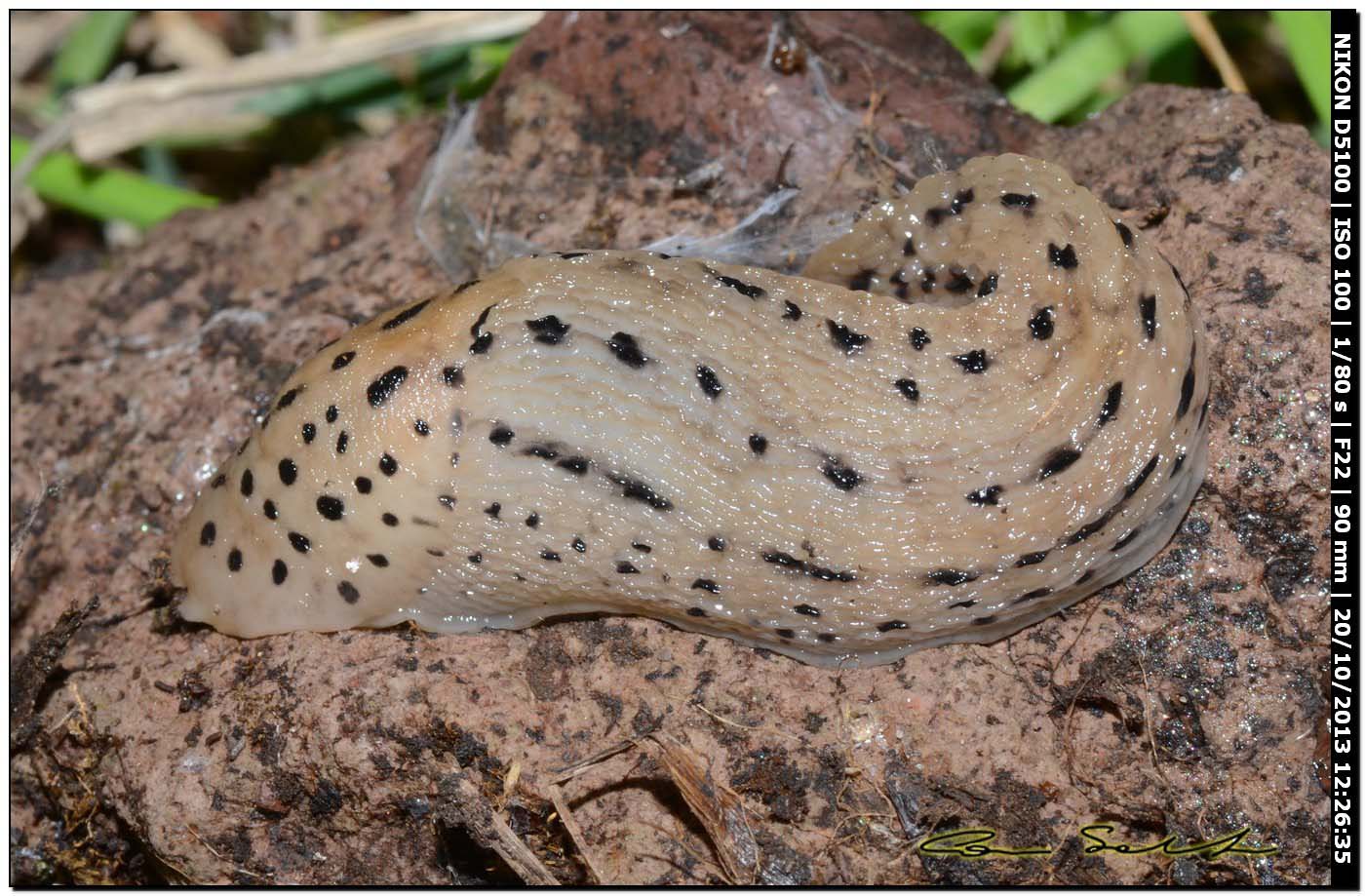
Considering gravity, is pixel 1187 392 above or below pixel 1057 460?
above

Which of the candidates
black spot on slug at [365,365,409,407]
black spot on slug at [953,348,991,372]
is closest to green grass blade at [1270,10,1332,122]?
black spot on slug at [953,348,991,372]

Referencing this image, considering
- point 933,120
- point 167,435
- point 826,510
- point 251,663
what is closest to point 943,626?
point 826,510

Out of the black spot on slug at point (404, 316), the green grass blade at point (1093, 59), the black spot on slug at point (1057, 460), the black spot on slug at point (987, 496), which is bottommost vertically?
the black spot on slug at point (987, 496)

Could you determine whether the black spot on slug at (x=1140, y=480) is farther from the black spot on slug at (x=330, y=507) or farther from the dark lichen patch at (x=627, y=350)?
the black spot on slug at (x=330, y=507)

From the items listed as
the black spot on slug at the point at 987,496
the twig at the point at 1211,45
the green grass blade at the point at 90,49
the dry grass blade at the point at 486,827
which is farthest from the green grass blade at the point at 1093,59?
the green grass blade at the point at 90,49

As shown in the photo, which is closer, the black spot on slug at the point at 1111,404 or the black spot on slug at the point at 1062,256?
the black spot on slug at the point at 1111,404

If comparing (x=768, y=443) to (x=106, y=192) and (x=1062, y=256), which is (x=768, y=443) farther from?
(x=106, y=192)

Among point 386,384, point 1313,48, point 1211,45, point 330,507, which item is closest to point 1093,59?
point 1211,45

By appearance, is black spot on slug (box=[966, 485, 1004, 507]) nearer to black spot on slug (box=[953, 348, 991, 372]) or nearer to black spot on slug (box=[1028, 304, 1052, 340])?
black spot on slug (box=[953, 348, 991, 372])
